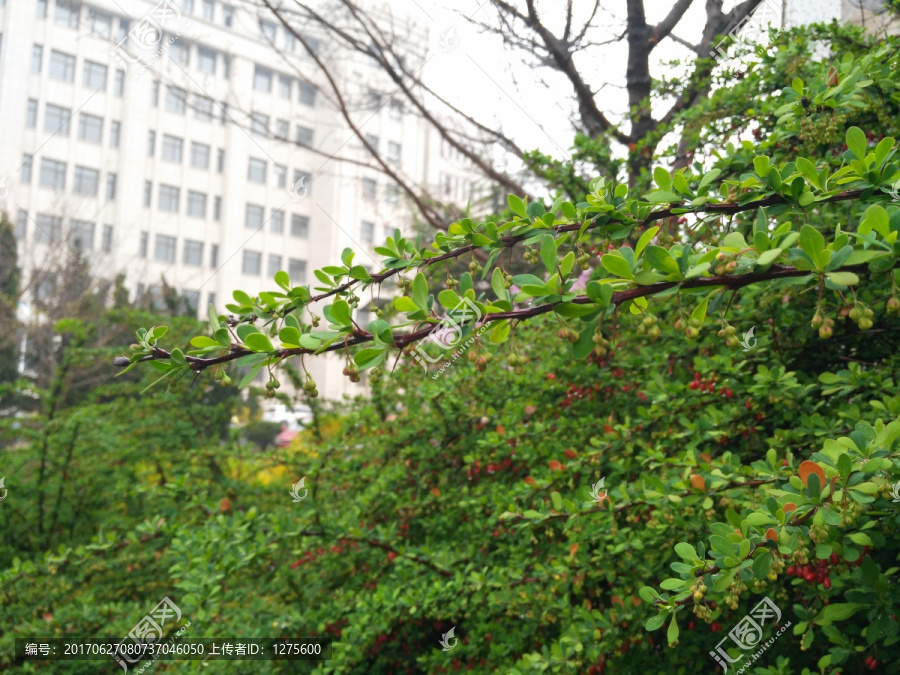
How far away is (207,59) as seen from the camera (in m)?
16.6

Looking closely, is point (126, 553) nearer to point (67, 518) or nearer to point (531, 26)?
point (67, 518)

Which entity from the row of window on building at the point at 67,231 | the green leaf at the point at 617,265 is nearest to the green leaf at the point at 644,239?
the green leaf at the point at 617,265

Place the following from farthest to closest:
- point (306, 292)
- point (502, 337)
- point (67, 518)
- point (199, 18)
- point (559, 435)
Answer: point (199, 18), point (67, 518), point (559, 435), point (306, 292), point (502, 337)

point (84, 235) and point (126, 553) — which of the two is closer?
point (126, 553)

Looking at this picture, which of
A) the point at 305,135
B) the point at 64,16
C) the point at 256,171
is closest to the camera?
the point at 64,16

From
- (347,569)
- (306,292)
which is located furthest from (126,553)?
(306,292)

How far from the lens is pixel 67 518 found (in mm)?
4355

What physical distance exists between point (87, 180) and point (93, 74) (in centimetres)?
273

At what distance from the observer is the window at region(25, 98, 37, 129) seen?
15956 millimetres

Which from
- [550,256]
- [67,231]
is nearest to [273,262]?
[67,231]

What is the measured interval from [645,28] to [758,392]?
14.0 ft

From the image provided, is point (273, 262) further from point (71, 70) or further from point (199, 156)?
point (71, 70)

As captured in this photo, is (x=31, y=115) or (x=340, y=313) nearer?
(x=340, y=313)

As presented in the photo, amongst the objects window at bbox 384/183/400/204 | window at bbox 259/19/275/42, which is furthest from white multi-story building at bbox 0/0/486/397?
window at bbox 259/19/275/42
